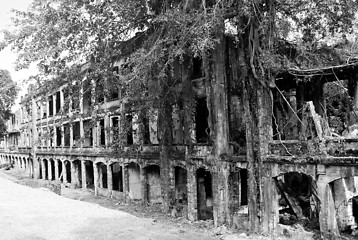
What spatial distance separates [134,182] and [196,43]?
1244 centimetres

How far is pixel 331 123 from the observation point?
856 inches

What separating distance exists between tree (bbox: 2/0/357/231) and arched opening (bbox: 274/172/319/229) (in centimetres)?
143

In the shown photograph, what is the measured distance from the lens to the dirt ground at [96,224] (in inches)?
631

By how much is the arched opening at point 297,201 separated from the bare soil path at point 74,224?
11.4 ft

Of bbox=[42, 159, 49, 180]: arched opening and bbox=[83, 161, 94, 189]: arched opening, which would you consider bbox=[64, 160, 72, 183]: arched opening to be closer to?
bbox=[83, 161, 94, 189]: arched opening

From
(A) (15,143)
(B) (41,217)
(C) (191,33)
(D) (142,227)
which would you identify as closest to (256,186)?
(D) (142,227)

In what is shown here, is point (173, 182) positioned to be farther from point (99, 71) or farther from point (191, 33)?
point (191, 33)

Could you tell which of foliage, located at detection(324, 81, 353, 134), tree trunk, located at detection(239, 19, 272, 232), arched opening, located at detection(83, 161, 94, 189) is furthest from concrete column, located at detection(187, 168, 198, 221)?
arched opening, located at detection(83, 161, 94, 189)

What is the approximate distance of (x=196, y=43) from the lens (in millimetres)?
15836

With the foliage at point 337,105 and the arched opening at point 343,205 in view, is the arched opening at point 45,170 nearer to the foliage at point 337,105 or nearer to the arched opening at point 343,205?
the foliage at point 337,105

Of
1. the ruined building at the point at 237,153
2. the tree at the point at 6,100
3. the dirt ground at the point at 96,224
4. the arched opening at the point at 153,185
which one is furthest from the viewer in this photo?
the tree at the point at 6,100

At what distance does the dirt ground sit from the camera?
1602 cm

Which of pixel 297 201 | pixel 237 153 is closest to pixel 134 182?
pixel 237 153

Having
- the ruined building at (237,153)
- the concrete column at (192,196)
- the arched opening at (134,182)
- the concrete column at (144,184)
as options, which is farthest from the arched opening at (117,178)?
the concrete column at (192,196)
